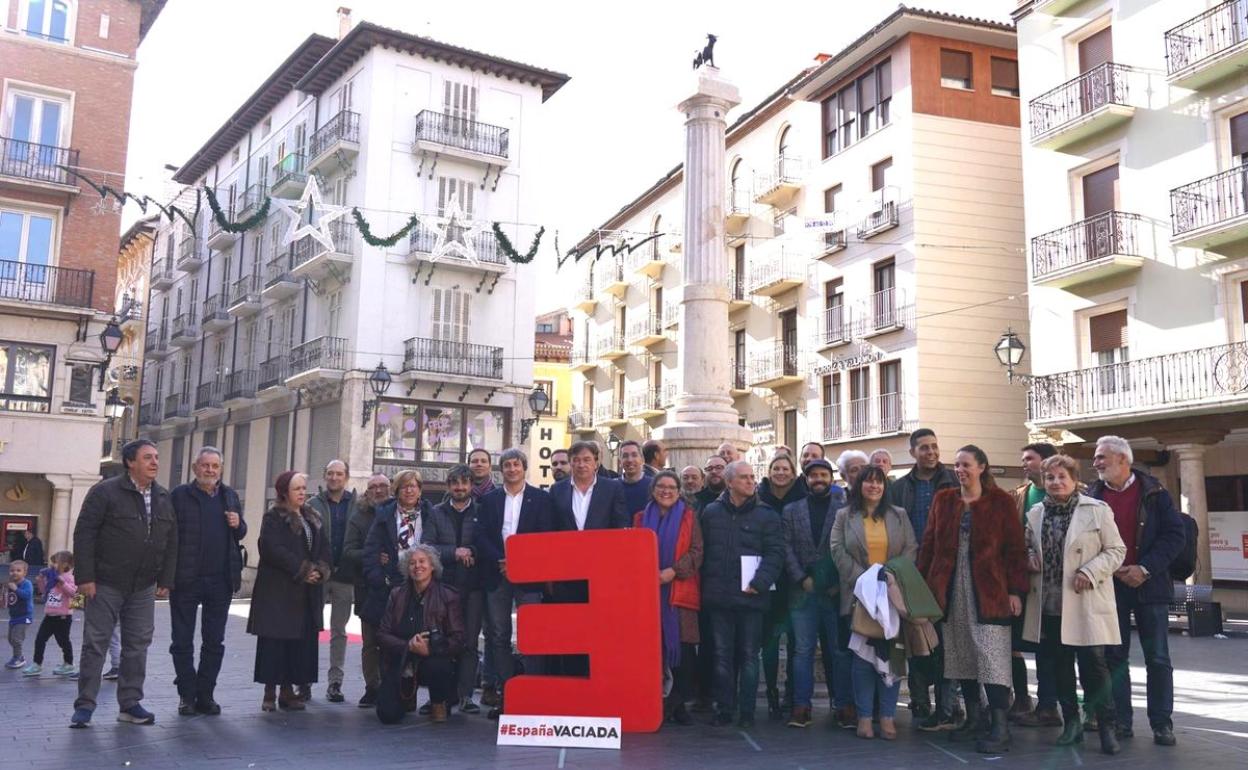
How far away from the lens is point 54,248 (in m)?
27.1

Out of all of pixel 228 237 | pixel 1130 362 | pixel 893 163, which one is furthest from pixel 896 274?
pixel 228 237

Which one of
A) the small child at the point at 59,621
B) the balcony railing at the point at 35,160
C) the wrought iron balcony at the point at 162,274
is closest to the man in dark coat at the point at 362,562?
the small child at the point at 59,621

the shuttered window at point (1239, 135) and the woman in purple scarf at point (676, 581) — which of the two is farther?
the shuttered window at point (1239, 135)

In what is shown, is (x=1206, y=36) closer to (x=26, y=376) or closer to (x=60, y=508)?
(x=26, y=376)

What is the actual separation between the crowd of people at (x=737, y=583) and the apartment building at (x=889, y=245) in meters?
16.9

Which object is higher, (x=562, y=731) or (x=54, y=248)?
(x=54, y=248)

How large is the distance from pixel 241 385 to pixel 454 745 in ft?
116

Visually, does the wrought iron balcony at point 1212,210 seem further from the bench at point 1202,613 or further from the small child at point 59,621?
the small child at point 59,621

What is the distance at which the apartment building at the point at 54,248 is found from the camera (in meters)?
26.5

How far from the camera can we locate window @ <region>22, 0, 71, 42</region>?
89.8ft

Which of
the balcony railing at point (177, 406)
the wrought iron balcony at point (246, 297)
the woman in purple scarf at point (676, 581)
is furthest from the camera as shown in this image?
the balcony railing at point (177, 406)

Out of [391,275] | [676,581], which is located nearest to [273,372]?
[391,275]

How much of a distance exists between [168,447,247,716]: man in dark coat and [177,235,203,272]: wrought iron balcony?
40.9 metres

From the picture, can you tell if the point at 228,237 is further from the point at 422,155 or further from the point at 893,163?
the point at 893,163
